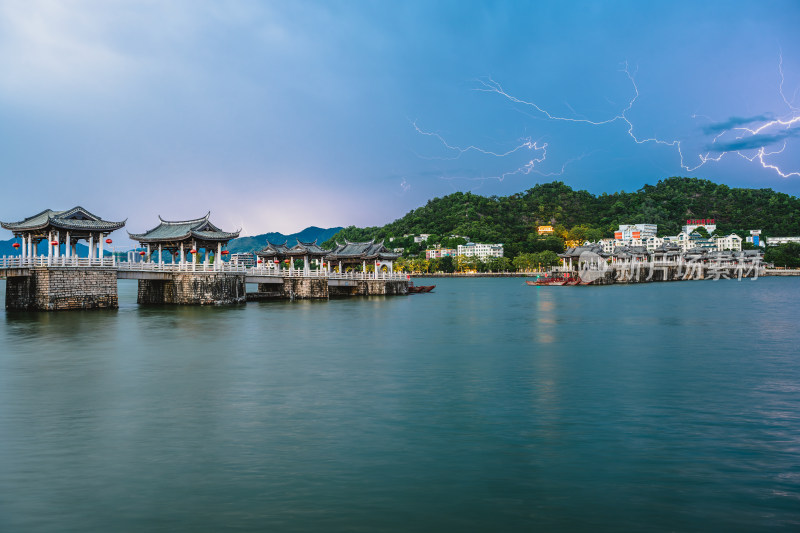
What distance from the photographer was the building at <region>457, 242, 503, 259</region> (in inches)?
7328

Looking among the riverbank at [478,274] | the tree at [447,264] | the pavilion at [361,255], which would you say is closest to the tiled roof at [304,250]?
the pavilion at [361,255]

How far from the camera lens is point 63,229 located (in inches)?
1607

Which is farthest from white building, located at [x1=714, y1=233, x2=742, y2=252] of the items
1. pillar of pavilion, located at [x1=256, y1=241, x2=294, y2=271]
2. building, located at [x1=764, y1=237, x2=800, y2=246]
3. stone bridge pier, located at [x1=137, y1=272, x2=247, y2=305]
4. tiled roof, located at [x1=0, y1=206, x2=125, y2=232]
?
tiled roof, located at [x1=0, y1=206, x2=125, y2=232]

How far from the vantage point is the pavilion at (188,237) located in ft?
154

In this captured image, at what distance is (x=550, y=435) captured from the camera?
12.9 metres

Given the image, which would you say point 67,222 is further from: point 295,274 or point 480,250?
point 480,250

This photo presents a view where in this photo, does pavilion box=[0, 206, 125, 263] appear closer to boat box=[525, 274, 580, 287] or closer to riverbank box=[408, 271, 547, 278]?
boat box=[525, 274, 580, 287]

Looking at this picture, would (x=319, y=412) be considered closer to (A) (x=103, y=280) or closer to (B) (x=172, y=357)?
(B) (x=172, y=357)

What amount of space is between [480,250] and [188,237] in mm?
148104

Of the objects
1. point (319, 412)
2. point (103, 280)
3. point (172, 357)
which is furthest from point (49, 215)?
point (319, 412)

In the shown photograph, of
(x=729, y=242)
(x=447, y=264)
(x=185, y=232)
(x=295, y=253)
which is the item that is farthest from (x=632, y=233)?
(x=185, y=232)

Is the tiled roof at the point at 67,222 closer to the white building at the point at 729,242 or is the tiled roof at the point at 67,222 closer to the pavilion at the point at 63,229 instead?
the pavilion at the point at 63,229

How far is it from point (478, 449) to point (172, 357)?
51.8 ft

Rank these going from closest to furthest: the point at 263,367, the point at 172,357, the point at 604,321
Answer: the point at 263,367 → the point at 172,357 → the point at 604,321
